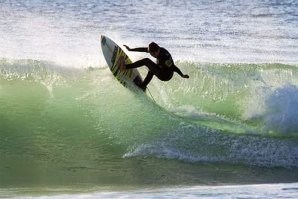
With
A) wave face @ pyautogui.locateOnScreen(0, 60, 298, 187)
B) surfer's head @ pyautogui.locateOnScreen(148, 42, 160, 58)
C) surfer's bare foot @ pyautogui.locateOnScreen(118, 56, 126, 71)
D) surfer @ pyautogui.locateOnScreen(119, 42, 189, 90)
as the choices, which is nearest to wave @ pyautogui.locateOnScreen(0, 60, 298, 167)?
wave face @ pyautogui.locateOnScreen(0, 60, 298, 187)

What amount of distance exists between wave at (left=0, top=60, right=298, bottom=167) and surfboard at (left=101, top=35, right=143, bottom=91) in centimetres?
20

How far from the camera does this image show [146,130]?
518 inches

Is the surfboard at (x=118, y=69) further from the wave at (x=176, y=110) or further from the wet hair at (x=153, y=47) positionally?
the wet hair at (x=153, y=47)

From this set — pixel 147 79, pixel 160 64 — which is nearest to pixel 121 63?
pixel 147 79

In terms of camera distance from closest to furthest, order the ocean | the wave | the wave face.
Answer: the ocean → the wave face → the wave

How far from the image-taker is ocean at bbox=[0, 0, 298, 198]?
11031 mm

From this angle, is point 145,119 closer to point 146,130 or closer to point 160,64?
point 146,130

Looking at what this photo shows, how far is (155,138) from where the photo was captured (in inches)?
507

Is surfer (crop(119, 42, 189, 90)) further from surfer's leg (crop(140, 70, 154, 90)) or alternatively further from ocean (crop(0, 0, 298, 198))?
ocean (crop(0, 0, 298, 198))

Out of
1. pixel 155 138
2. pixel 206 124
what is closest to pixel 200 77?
pixel 206 124

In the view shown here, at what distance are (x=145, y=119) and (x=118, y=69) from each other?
1031 millimetres

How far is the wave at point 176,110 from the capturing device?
12828 mm

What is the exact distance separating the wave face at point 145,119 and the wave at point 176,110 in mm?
17

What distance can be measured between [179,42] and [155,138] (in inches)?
409
